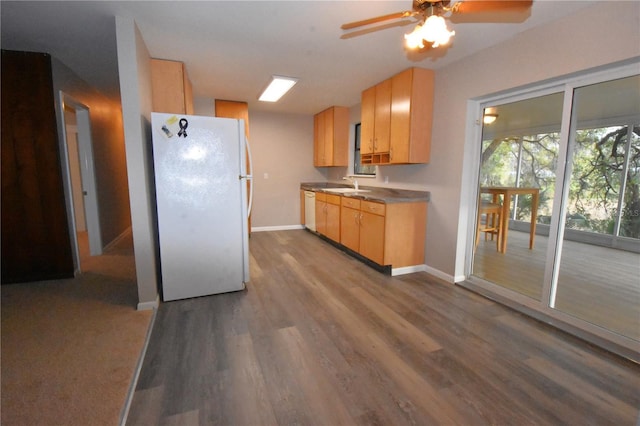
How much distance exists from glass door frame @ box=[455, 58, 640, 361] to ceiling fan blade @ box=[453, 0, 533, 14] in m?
1.00

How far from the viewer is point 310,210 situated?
5520 mm

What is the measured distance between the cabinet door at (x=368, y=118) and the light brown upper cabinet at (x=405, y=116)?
3.7 inches

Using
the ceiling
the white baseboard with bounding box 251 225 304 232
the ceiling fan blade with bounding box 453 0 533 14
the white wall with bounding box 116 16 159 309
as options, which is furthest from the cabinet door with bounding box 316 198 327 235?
the ceiling fan blade with bounding box 453 0 533 14

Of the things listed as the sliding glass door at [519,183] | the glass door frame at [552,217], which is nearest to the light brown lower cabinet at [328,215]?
the glass door frame at [552,217]

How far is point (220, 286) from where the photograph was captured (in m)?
2.87

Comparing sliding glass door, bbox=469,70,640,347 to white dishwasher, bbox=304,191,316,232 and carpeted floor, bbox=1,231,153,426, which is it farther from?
carpeted floor, bbox=1,231,153,426

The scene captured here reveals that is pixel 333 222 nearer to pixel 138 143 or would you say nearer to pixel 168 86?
pixel 168 86

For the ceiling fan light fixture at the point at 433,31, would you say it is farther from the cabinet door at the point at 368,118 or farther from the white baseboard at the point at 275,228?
the white baseboard at the point at 275,228

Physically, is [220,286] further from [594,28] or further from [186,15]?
[594,28]

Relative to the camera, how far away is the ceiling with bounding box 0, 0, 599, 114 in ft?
6.84

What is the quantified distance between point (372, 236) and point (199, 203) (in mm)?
1988

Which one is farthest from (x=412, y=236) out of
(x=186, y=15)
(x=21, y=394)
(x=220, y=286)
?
(x=21, y=394)

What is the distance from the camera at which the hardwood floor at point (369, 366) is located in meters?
1.49

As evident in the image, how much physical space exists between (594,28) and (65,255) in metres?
5.05
